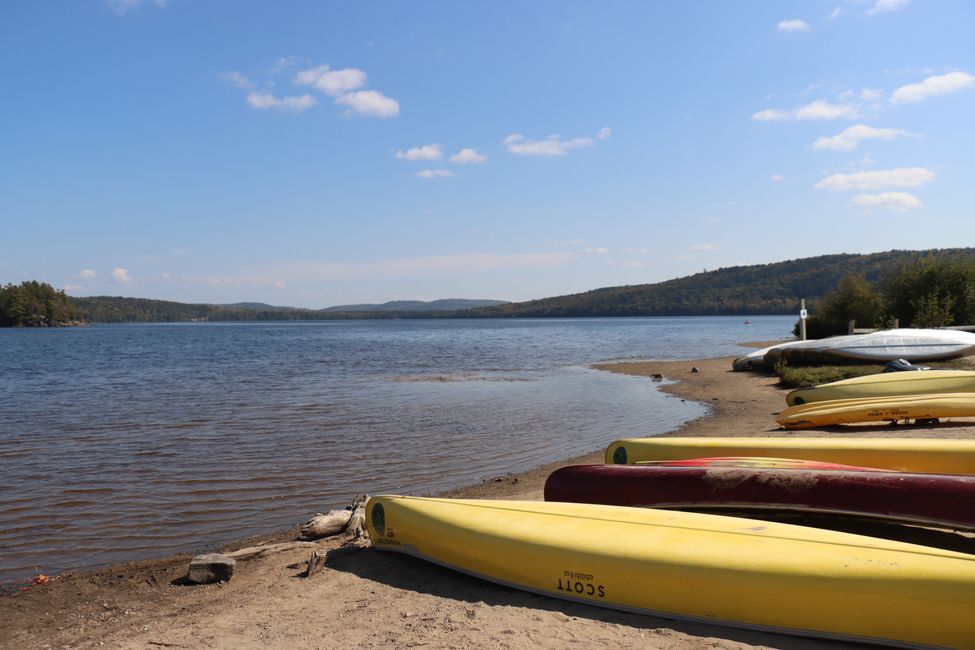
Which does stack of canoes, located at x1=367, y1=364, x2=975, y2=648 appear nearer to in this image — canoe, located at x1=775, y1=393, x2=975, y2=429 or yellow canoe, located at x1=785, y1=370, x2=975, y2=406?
canoe, located at x1=775, y1=393, x2=975, y2=429

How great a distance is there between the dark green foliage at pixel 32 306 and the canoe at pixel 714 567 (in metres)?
132

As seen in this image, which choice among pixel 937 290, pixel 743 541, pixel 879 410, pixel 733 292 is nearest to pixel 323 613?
pixel 743 541

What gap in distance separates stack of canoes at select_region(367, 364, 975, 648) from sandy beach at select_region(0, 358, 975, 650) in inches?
6.2

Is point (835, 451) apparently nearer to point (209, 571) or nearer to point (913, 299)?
point (209, 571)

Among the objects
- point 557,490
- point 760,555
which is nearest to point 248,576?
point 557,490

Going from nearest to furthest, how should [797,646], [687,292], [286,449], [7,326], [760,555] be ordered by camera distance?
[797,646]
[760,555]
[286,449]
[7,326]
[687,292]

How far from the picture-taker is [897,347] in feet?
56.6

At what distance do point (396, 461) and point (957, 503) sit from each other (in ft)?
23.8

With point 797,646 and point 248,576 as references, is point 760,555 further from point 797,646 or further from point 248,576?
point 248,576

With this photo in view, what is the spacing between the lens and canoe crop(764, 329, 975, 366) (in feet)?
54.3

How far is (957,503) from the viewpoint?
15.3 feet

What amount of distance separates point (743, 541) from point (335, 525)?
3773 mm

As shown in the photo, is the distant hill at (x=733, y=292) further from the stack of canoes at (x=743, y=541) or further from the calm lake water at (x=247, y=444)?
the stack of canoes at (x=743, y=541)

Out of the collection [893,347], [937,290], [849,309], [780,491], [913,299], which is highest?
[937,290]
